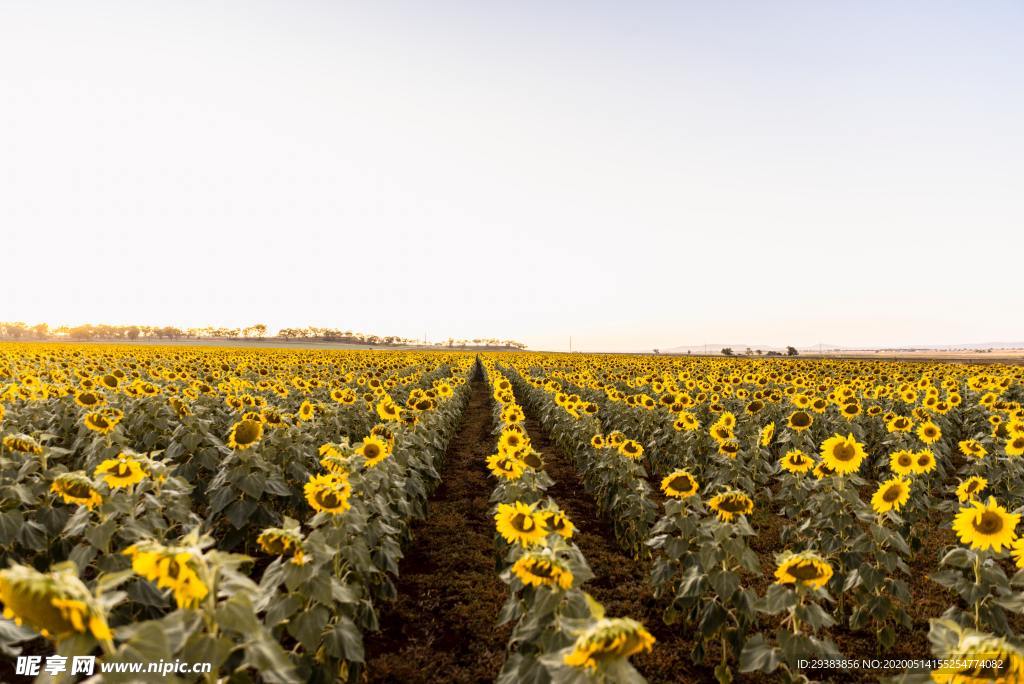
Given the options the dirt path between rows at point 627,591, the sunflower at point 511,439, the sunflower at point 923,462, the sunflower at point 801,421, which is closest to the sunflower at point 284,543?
the dirt path between rows at point 627,591

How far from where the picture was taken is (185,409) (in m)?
8.38

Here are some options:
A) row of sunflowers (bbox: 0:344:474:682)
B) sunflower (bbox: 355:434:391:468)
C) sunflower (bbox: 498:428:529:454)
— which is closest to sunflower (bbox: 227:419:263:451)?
row of sunflowers (bbox: 0:344:474:682)

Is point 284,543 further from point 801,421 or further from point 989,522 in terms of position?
point 801,421

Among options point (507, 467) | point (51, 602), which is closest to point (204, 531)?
point (507, 467)

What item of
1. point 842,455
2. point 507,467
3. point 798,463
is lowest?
point 507,467

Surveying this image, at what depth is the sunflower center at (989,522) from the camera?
4527mm

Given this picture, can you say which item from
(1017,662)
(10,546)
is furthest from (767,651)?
(10,546)

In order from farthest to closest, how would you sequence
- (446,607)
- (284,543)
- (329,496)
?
(446,607) < (329,496) < (284,543)

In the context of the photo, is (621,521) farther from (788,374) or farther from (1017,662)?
(788,374)

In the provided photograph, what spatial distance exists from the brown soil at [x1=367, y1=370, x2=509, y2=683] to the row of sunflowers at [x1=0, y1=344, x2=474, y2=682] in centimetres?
46

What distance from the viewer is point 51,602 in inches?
73.5

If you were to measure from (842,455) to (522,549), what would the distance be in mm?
4508

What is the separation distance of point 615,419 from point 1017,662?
11843 mm

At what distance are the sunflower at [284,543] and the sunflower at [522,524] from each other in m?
1.56
